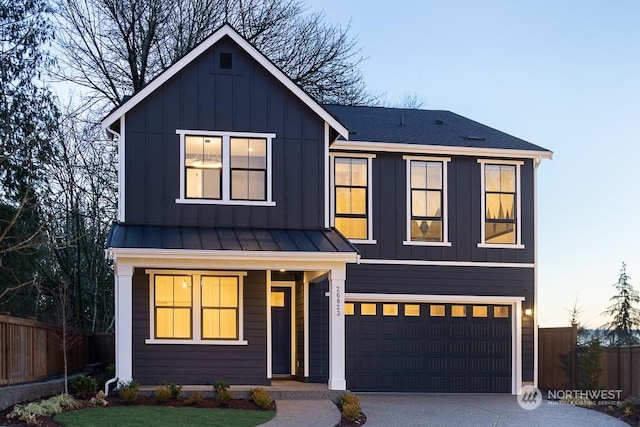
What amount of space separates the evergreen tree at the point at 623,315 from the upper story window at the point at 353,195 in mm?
11050

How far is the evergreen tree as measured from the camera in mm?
27188

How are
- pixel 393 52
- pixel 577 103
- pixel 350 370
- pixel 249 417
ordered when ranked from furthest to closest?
pixel 393 52
pixel 577 103
pixel 350 370
pixel 249 417

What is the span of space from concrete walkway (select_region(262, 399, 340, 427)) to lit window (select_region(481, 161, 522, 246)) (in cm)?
674

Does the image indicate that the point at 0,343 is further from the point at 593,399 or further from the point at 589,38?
the point at 589,38

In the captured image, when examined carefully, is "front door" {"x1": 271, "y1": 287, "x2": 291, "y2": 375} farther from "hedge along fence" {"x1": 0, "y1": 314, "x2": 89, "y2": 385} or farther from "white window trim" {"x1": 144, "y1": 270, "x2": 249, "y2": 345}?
"hedge along fence" {"x1": 0, "y1": 314, "x2": 89, "y2": 385}

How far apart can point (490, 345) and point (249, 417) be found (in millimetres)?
8255

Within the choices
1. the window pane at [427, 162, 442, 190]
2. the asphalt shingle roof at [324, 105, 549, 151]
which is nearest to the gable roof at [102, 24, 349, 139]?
the asphalt shingle roof at [324, 105, 549, 151]

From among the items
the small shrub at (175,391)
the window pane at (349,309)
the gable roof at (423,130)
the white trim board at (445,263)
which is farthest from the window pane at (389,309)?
the small shrub at (175,391)

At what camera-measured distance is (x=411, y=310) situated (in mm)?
20266

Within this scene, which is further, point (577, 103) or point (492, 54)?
point (577, 103)

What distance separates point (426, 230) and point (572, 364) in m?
4.95

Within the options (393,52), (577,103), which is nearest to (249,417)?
(577,103)

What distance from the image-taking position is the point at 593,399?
743 inches

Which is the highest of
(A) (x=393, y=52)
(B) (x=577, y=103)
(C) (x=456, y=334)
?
(A) (x=393, y=52)
